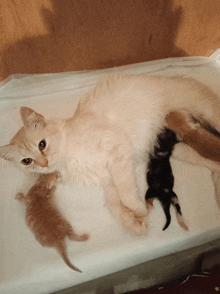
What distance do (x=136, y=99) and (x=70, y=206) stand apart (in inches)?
25.1

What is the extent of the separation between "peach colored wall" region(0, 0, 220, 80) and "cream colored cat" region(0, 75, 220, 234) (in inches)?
10.2

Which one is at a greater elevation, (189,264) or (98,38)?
(98,38)

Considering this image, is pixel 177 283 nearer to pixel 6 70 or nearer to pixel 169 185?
pixel 169 185

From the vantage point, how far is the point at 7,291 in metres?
0.85

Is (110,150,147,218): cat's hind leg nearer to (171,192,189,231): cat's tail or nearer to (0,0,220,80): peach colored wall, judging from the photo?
(171,192,189,231): cat's tail

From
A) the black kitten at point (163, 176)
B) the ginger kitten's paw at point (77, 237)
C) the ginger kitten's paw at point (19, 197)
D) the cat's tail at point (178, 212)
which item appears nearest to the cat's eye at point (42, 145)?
the ginger kitten's paw at point (19, 197)

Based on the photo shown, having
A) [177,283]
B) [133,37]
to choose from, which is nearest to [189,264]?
[177,283]

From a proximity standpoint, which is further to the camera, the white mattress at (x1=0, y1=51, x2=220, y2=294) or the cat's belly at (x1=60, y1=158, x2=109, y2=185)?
the cat's belly at (x1=60, y1=158, x2=109, y2=185)

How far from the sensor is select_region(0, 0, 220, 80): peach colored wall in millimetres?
1032

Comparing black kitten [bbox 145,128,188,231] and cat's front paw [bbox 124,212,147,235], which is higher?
black kitten [bbox 145,128,188,231]

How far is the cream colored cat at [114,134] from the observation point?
94 centimetres

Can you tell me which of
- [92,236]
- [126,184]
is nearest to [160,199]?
[126,184]

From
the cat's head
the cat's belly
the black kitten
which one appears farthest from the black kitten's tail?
the cat's head

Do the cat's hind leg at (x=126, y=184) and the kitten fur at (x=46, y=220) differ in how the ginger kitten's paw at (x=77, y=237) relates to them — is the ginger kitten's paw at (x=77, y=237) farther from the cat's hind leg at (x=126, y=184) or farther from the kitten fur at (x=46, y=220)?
the cat's hind leg at (x=126, y=184)
